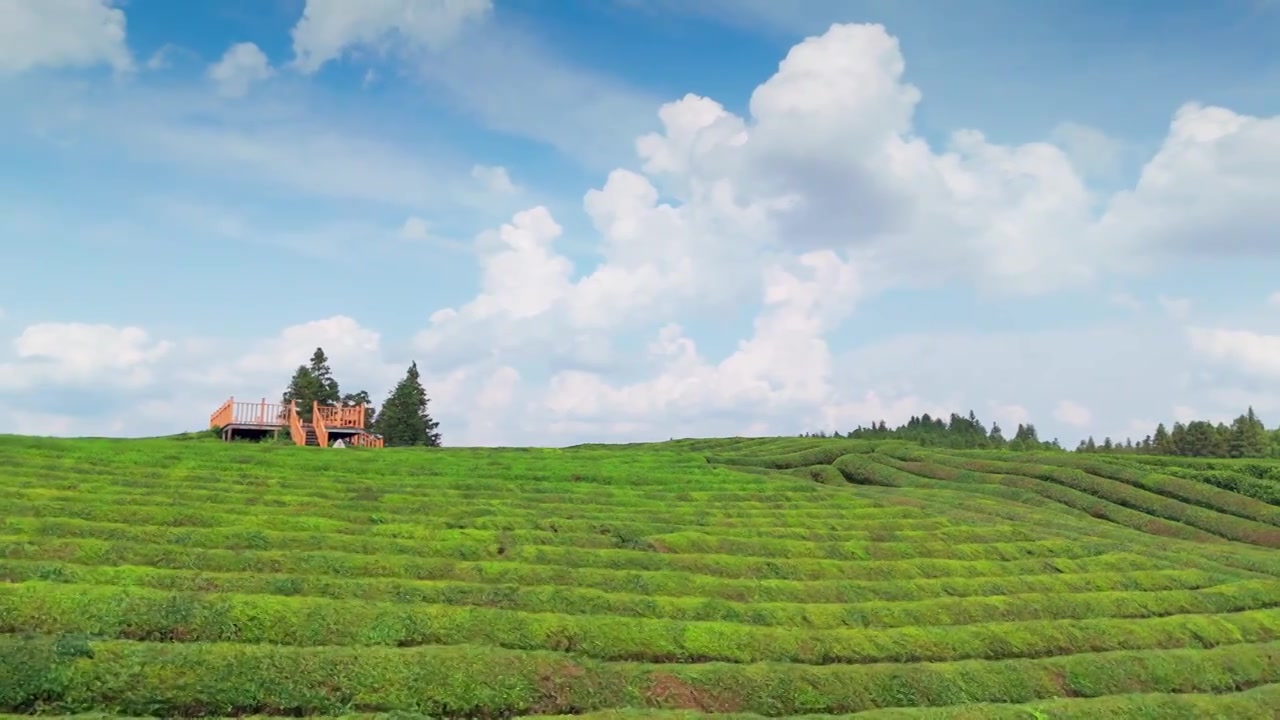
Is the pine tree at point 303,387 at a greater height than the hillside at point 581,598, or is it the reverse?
the pine tree at point 303,387

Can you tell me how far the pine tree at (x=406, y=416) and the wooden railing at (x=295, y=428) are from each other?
1421 inches

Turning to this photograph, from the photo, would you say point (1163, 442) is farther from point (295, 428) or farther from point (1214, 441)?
point (295, 428)

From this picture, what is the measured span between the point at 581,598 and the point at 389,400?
77920mm

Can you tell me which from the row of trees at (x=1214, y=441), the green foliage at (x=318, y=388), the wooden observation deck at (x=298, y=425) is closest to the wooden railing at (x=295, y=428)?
the wooden observation deck at (x=298, y=425)

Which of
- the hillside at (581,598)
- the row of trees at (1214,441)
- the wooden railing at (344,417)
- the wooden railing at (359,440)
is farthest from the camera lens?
the row of trees at (1214,441)

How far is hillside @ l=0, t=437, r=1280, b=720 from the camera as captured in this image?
1827 centimetres

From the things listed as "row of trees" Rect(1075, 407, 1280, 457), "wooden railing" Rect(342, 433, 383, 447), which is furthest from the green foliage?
"row of trees" Rect(1075, 407, 1280, 457)

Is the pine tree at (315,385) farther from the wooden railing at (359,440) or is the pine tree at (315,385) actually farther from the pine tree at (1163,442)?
the pine tree at (1163,442)

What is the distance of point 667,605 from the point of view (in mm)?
23969

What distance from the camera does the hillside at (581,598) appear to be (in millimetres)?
18266

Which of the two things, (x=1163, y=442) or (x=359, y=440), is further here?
(x=1163, y=442)

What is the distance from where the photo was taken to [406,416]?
95.6 meters

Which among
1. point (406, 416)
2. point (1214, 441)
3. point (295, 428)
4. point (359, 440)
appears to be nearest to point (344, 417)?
point (359, 440)

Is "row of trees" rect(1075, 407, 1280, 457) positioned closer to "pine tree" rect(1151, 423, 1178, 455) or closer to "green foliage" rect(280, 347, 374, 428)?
"pine tree" rect(1151, 423, 1178, 455)
